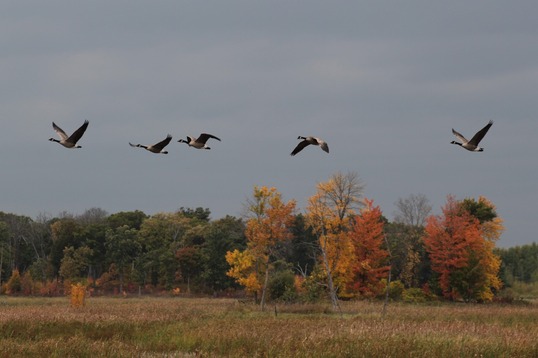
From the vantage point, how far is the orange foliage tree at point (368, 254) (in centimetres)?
5544

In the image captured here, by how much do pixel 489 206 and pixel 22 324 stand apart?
52399 millimetres

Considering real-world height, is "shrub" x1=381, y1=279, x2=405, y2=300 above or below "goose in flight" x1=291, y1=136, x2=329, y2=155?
below

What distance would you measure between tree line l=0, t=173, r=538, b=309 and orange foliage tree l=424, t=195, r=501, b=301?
0.11 m

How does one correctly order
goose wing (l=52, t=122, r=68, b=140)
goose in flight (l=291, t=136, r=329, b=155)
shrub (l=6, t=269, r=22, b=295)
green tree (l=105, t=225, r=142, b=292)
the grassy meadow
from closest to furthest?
1. goose in flight (l=291, t=136, r=329, b=155)
2. goose wing (l=52, t=122, r=68, b=140)
3. the grassy meadow
4. shrub (l=6, t=269, r=22, b=295)
5. green tree (l=105, t=225, r=142, b=292)

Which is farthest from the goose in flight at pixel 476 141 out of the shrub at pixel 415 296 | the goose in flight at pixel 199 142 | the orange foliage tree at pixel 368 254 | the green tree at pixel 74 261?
the green tree at pixel 74 261

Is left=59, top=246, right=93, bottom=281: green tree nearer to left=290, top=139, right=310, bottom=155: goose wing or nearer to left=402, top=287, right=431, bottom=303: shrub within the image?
left=402, top=287, right=431, bottom=303: shrub

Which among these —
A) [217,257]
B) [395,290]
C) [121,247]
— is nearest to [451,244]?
[395,290]

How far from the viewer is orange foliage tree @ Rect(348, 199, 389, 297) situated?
55438 millimetres

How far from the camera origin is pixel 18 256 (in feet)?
296

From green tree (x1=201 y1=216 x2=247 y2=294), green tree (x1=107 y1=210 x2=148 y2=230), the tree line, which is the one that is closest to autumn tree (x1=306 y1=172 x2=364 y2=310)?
the tree line

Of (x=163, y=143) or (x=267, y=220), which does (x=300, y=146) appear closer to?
(x=163, y=143)

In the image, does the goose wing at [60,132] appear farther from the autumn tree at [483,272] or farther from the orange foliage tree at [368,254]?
the autumn tree at [483,272]

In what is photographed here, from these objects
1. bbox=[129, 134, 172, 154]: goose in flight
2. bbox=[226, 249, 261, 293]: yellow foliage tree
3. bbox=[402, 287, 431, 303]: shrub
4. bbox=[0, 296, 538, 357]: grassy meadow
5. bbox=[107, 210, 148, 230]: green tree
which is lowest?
bbox=[0, 296, 538, 357]: grassy meadow

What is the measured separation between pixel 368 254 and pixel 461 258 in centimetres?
931
